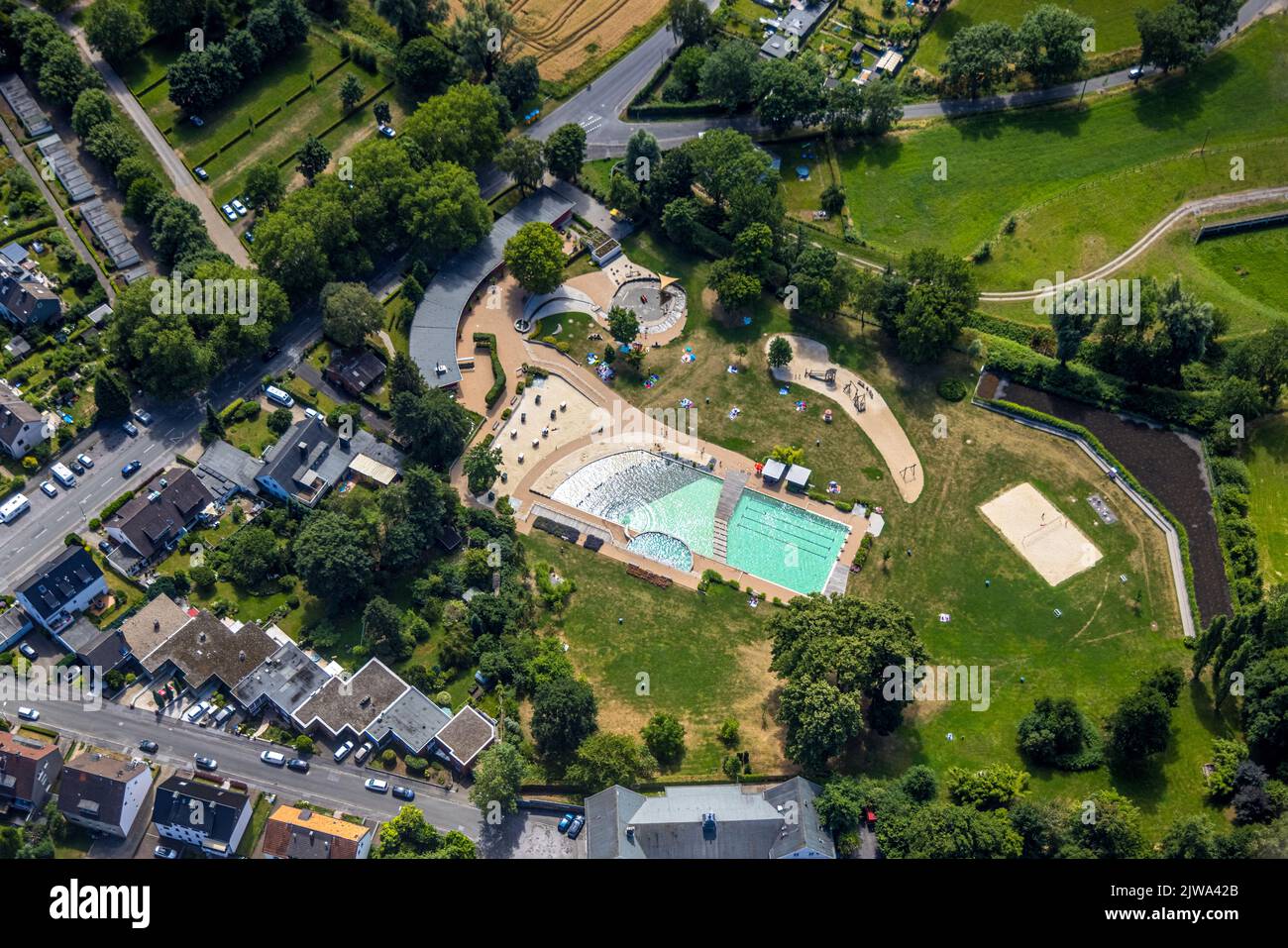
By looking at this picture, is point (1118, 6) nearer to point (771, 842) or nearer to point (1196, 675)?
point (1196, 675)

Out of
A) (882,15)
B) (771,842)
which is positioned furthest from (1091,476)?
(882,15)

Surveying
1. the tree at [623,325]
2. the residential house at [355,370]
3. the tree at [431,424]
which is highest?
the tree at [623,325]

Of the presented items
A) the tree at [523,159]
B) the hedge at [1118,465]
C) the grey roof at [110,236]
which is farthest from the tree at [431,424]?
the hedge at [1118,465]

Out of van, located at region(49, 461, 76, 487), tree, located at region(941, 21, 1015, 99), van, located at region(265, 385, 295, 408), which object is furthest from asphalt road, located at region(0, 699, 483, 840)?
tree, located at region(941, 21, 1015, 99)

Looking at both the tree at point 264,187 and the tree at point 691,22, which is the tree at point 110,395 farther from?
the tree at point 691,22

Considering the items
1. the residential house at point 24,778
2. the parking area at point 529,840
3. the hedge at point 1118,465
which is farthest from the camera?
the hedge at point 1118,465

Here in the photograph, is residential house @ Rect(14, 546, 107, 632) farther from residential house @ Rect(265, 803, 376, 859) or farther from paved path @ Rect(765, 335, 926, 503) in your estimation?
paved path @ Rect(765, 335, 926, 503)

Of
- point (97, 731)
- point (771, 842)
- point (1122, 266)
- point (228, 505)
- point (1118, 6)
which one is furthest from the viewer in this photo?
point (1118, 6)
